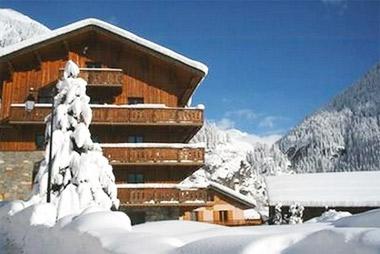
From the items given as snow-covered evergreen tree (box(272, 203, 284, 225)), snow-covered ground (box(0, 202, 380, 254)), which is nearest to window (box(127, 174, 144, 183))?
snow-covered evergreen tree (box(272, 203, 284, 225))

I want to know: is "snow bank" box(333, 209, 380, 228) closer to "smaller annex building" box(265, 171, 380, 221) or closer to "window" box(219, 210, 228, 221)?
"window" box(219, 210, 228, 221)

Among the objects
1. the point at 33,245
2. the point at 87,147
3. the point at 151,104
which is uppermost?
the point at 151,104

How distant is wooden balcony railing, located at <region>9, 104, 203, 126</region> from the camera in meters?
22.5

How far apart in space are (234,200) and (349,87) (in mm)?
92454

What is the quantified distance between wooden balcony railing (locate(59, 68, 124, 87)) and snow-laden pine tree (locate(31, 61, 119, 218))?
749 centimetres

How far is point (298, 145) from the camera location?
95.9m

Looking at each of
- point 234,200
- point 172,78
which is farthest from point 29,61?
point 234,200

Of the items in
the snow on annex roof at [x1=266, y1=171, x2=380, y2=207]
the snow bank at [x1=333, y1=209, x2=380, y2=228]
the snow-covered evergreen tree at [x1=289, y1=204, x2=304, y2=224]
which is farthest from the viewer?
the snow on annex roof at [x1=266, y1=171, x2=380, y2=207]

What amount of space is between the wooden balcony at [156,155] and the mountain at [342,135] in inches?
2484

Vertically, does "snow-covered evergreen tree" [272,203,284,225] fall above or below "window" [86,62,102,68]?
below

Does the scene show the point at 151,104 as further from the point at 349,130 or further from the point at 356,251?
the point at 349,130

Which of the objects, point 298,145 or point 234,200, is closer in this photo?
point 234,200

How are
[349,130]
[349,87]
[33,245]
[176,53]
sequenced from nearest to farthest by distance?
[33,245], [176,53], [349,130], [349,87]

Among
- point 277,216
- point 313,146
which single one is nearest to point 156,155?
point 277,216
